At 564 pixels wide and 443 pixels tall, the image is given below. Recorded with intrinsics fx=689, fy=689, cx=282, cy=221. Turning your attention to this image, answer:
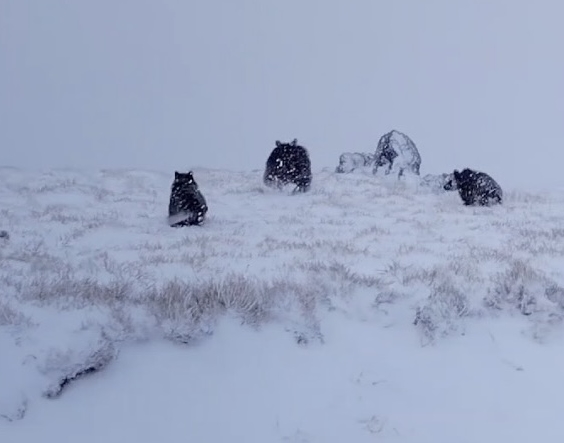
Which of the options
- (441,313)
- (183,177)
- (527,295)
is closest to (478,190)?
(183,177)

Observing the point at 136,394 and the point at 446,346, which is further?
the point at 446,346

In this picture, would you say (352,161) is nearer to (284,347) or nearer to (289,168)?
(289,168)

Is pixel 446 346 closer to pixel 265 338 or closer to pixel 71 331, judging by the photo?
pixel 265 338

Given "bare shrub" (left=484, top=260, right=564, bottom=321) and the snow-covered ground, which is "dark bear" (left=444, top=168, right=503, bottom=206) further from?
"bare shrub" (left=484, top=260, right=564, bottom=321)

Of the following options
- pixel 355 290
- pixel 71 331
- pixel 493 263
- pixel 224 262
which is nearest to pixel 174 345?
pixel 71 331

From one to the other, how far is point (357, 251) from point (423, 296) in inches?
130

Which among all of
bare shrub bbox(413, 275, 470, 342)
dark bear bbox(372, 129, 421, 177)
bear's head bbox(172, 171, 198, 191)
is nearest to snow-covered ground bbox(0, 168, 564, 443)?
bare shrub bbox(413, 275, 470, 342)

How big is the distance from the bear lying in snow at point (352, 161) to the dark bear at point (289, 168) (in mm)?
9856

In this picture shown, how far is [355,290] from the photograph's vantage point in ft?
25.1

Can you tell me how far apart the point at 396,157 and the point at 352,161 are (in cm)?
277

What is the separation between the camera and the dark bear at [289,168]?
23.2 m

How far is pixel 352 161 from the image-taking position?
33.9 meters

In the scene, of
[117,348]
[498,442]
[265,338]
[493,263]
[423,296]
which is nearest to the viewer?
[498,442]

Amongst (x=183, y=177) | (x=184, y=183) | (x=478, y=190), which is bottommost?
(x=184, y=183)
